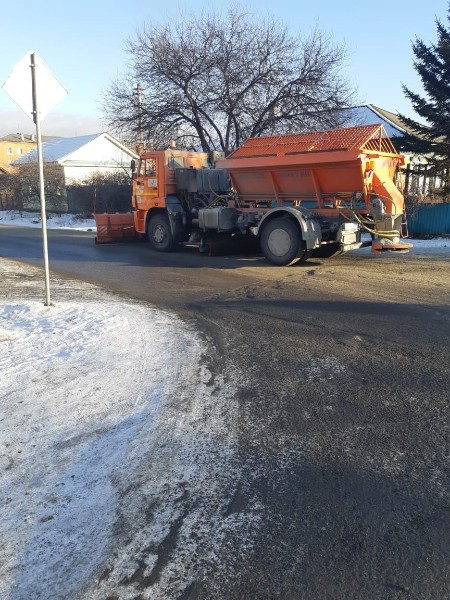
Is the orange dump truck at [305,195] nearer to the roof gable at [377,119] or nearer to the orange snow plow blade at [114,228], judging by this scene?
the orange snow plow blade at [114,228]

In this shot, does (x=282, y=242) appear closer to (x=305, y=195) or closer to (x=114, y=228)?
(x=305, y=195)

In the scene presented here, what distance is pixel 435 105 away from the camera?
21125 mm

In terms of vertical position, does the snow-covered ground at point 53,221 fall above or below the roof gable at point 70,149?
below

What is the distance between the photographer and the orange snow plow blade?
1669cm

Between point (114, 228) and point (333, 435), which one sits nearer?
point (333, 435)

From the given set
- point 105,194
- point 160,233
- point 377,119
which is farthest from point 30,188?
point 160,233

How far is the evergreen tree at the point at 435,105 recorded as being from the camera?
2056cm

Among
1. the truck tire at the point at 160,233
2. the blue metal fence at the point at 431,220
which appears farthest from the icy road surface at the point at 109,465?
the blue metal fence at the point at 431,220

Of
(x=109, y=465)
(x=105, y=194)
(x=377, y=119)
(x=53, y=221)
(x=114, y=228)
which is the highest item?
(x=377, y=119)

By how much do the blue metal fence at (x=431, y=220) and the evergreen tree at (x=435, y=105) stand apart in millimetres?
1832

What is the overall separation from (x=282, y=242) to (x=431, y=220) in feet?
32.8

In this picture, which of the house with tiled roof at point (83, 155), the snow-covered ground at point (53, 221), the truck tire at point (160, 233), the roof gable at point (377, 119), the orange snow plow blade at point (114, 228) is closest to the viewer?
the truck tire at point (160, 233)

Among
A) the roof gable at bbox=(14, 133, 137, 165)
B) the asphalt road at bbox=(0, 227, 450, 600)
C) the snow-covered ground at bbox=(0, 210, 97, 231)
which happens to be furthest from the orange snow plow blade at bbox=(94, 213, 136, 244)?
the roof gable at bbox=(14, 133, 137, 165)

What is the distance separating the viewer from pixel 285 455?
3.57 meters
